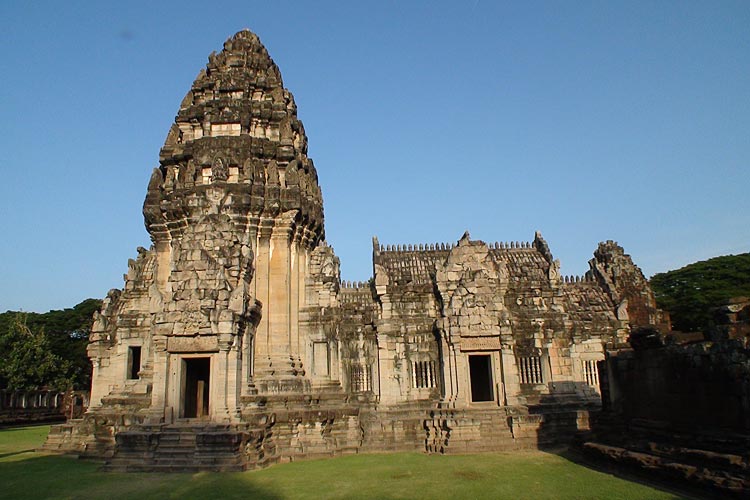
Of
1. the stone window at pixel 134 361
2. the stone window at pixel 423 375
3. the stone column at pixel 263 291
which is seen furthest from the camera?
the stone window at pixel 423 375

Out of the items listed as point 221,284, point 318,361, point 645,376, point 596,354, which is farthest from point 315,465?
point 596,354

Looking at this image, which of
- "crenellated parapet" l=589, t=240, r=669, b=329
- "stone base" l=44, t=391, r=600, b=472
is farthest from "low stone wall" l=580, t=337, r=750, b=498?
"crenellated parapet" l=589, t=240, r=669, b=329

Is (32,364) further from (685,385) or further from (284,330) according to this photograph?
(685,385)

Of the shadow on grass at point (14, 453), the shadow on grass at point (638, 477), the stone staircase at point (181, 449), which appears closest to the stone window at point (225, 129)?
the stone staircase at point (181, 449)

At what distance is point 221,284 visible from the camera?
51.9 feet

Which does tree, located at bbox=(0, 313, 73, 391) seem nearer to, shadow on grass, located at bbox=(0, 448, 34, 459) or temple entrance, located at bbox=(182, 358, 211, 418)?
shadow on grass, located at bbox=(0, 448, 34, 459)

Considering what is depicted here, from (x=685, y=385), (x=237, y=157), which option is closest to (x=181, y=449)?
(x=237, y=157)

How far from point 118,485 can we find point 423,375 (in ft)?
32.8

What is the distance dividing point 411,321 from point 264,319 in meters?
5.07

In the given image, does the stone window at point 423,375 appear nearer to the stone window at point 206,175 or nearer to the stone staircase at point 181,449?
the stone staircase at point 181,449

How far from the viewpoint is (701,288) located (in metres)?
47.7

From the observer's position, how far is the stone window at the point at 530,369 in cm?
1948

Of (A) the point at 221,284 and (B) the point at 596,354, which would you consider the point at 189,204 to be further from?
(B) the point at 596,354

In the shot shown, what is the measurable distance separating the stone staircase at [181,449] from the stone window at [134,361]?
4.72 metres
